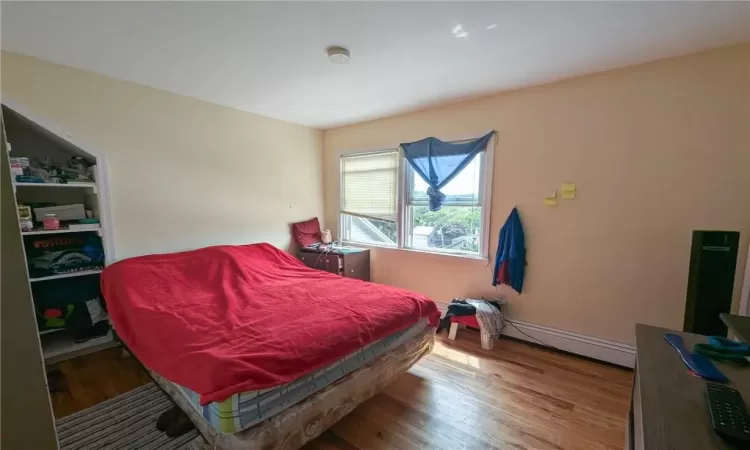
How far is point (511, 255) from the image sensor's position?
2.79 meters

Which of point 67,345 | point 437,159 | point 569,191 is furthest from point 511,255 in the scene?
point 67,345

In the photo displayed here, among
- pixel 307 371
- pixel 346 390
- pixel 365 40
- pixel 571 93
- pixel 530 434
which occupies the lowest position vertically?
pixel 530 434

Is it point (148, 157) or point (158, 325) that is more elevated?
point (148, 157)

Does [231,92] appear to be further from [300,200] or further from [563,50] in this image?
[563,50]

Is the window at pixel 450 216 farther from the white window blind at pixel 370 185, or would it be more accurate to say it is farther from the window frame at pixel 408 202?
the white window blind at pixel 370 185

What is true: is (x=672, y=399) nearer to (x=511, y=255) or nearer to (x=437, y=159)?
(x=511, y=255)

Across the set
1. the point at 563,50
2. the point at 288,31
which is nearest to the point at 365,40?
the point at 288,31

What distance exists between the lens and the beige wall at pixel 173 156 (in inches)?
91.7

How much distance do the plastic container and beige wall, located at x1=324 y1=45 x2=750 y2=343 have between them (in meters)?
3.43

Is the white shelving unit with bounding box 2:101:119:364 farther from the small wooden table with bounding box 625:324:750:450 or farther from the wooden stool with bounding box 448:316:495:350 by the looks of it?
the small wooden table with bounding box 625:324:750:450

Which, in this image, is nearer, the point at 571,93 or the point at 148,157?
the point at 571,93

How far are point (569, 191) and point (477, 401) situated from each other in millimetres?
1855

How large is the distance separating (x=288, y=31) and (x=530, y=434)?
277 centimetres

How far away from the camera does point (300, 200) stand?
13.4ft
